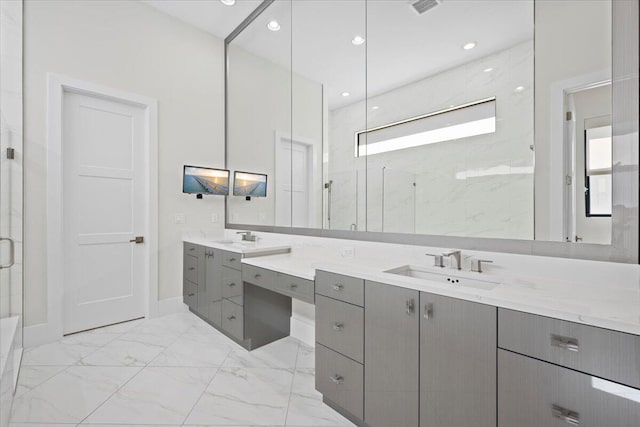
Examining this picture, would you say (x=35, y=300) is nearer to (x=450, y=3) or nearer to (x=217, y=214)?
(x=217, y=214)

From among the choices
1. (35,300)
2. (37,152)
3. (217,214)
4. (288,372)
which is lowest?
(288,372)

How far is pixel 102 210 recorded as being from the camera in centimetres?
289

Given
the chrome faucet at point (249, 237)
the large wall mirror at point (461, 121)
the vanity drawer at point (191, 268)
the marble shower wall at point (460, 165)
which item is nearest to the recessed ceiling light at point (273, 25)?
the large wall mirror at point (461, 121)

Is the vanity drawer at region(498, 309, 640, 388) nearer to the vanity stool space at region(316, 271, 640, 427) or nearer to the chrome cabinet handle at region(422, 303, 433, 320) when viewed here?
the vanity stool space at region(316, 271, 640, 427)

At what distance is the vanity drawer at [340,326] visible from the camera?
5.13ft

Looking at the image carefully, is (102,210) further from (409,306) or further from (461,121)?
(461,121)

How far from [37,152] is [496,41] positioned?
11.8ft

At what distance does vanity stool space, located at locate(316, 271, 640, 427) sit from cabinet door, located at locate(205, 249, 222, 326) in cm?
133

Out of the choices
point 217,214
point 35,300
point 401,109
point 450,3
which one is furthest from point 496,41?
point 35,300

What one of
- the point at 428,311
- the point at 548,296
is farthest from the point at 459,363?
the point at 548,296

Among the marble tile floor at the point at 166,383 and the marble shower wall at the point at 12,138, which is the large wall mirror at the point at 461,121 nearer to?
the marble tile floor at the point at 166,383

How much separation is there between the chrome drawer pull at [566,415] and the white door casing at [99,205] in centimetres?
338

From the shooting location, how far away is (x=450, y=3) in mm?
1842

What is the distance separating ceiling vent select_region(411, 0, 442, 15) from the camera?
6.23 ft
